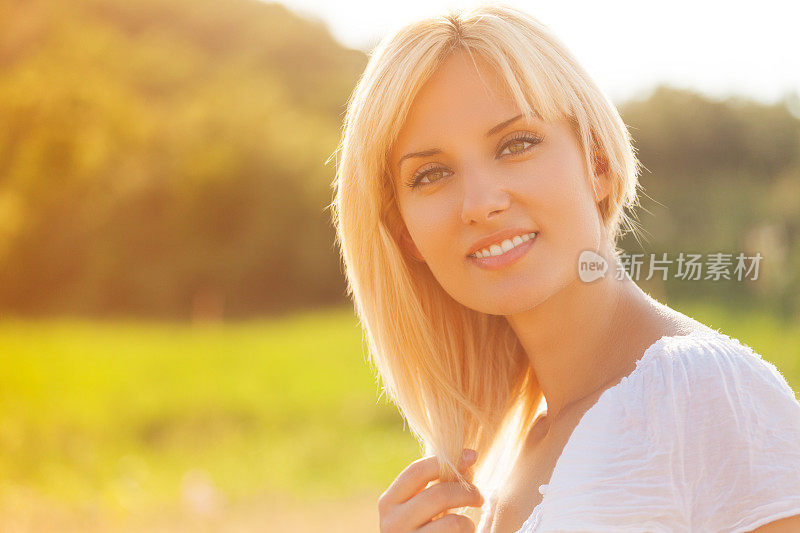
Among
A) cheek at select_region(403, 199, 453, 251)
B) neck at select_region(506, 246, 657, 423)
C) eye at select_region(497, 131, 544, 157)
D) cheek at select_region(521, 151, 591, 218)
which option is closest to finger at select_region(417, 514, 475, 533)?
neck at select_region(506, 246, 657, 423)

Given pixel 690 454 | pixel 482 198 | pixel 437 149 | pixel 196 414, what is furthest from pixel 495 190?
pixel 196 414

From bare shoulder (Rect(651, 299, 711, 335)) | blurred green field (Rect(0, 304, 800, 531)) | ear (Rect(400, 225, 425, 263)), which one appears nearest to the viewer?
bare shoulder (Rect(651, 299, 711, 335))

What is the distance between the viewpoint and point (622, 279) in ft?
6.29

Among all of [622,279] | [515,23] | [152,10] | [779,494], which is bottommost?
[779,494]

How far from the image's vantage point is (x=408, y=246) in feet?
7.29

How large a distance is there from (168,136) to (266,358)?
278 inches

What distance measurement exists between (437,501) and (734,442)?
781mm

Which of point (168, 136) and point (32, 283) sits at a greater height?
point (168, 136)

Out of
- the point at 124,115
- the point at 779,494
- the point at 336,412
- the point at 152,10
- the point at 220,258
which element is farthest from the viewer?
the point at 152,10

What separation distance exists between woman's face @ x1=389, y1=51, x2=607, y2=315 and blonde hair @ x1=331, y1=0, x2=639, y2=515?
0.04 m

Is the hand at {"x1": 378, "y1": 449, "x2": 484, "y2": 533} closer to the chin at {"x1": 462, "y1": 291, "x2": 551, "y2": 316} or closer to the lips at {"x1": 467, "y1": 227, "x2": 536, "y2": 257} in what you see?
the chin at {"x1": 462, "y1": 291, "x2": 551, "y2": 316}

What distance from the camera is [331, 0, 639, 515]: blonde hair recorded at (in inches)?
73.0

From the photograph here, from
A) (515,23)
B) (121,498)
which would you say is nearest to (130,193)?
(121,498)

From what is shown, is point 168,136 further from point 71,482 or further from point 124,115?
point 71,482
